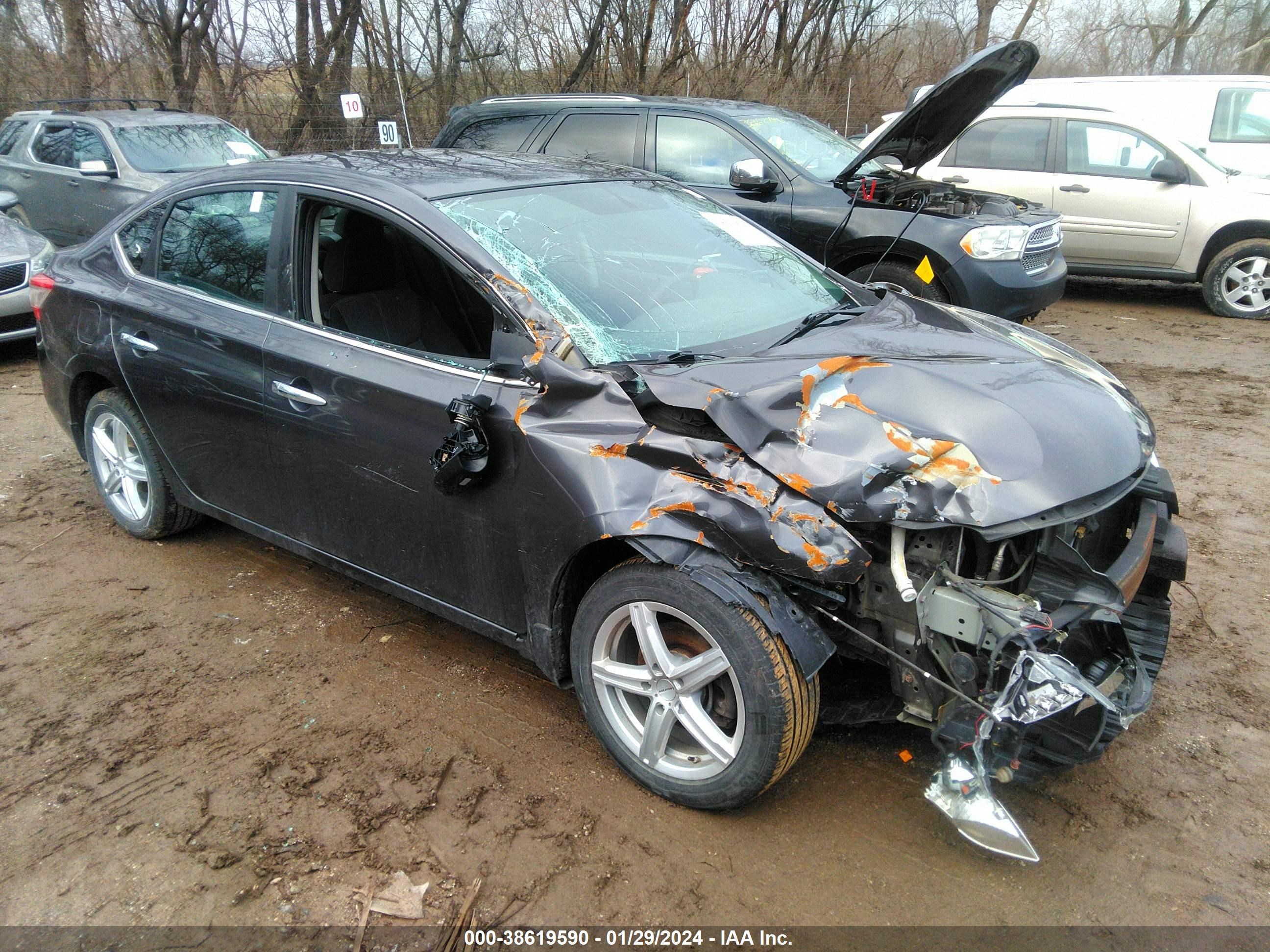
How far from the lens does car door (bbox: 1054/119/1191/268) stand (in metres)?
8.73

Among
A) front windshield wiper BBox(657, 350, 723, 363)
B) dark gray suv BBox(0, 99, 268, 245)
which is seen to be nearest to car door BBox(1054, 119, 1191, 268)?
front windshield wiper BBox(657, 350, 723, 363)

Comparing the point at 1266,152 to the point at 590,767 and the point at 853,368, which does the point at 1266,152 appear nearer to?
the point at 853,368

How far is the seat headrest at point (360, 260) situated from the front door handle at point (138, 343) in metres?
0.96

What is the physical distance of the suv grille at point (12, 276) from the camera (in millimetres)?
7699

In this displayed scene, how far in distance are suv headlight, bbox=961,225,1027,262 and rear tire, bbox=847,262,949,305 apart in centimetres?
31

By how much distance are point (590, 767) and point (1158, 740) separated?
183 centimetres

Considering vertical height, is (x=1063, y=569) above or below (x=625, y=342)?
below

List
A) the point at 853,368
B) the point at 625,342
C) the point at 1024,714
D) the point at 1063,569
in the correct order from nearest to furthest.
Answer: the point at 1024,714 → the point at 1063,569 → the point at 853,368 → the point at 625,342

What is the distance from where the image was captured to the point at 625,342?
114 inches

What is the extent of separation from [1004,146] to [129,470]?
8.61m

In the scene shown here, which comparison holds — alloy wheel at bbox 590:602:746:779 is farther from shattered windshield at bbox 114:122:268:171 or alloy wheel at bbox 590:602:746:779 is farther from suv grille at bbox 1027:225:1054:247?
shattered windshield at bbox 114:122:268:171

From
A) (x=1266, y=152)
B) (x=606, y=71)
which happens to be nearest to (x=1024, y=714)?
(x=1266, y=152)

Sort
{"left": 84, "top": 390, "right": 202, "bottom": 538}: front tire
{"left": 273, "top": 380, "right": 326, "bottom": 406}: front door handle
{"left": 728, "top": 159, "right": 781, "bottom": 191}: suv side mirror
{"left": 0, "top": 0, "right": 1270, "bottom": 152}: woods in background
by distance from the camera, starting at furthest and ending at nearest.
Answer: {"left": 0, "top": 0, "right": 1270, "bottom": 152}: woods in background
{"left": 728, "top": 159, "right": 781, "bottom": 191}: suv side mirror
{"left": 84, "top": 390, "right": 202, "bottom": 538}: front tire
{"left": 273, "top": 380, "right": 326, "bottom": 406}: front door handle

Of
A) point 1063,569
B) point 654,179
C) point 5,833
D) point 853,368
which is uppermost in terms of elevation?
point 654,179
